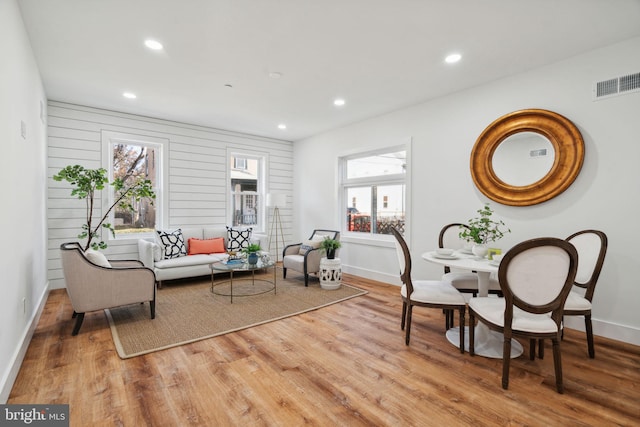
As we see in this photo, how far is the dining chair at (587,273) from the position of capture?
2.37m

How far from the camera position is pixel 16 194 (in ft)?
7.61

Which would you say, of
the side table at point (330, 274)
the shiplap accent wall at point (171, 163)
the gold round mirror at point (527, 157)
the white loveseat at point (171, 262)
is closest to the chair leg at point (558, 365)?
the gold round mirror at point (527, 157)

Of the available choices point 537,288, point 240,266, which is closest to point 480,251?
point 537,288

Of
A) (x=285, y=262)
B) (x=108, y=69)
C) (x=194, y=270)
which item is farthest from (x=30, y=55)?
(x=285, y=262)

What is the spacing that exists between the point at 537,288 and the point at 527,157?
191cm

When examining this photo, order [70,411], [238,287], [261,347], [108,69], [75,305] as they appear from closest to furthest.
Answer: [70,411], [261,347], [75,305], [108,69], [238,287]

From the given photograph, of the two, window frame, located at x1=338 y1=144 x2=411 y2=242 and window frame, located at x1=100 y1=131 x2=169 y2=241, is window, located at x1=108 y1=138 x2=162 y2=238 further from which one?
window frame, located at x1=338 y1=144 x2=411 y2=242

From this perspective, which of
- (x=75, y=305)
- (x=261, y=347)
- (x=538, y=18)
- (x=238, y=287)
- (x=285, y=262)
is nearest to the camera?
(x=538, y=18)

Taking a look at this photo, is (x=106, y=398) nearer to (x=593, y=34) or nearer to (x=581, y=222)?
(x=581, y=222)

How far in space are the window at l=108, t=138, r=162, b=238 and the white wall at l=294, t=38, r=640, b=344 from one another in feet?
12.3

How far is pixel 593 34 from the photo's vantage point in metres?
2.64

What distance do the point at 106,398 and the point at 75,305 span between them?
1372 mm

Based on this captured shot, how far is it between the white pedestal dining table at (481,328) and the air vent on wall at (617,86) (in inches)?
75.5

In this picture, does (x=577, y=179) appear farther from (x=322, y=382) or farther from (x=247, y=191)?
(x=247, y=191)
